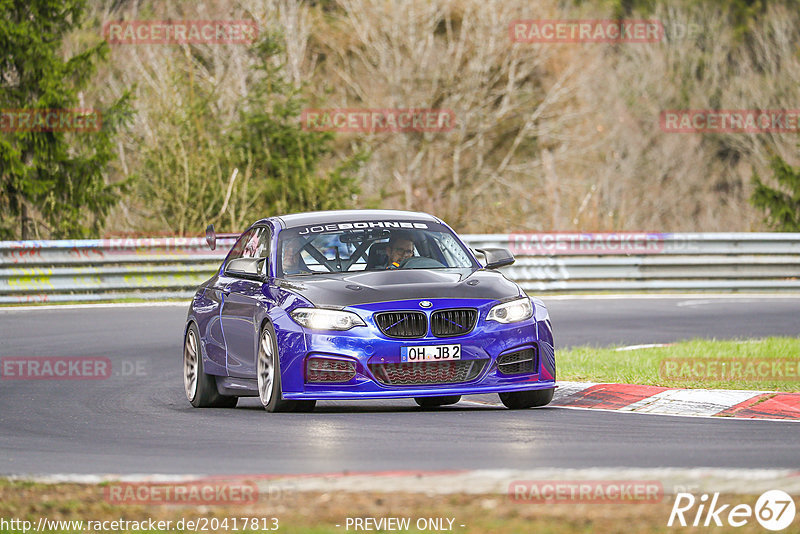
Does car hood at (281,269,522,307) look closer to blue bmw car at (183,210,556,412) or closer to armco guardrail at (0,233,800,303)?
blue bmw car at (183,210,556,412)

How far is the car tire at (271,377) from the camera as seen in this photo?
1091cm

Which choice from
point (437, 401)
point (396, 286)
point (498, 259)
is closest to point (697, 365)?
point (498, 259)

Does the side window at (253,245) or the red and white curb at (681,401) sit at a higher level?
the side window at (253,245)

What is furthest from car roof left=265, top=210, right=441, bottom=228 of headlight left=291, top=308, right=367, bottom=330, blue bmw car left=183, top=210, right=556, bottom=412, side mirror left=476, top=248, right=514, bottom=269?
headlight left=291, top=308, right=367, bottom=330

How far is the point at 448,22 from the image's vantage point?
42750mm

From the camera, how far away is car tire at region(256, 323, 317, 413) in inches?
430

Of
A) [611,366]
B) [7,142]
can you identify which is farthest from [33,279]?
[611,366]

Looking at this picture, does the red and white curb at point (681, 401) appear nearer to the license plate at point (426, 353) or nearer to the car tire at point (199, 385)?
the license plate at point (426, 353)

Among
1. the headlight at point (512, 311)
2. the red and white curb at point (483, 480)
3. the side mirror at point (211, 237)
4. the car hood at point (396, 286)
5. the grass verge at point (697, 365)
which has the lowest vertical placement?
the grass verge at point (697, 365)

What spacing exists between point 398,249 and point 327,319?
4.81 ft

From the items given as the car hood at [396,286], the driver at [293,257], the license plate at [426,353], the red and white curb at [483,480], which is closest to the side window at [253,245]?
the driver at [293,257]

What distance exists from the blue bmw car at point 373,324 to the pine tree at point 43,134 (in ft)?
52.9

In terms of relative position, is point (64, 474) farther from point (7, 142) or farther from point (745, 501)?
point (7, 142)

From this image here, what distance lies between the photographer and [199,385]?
40.8 ft
